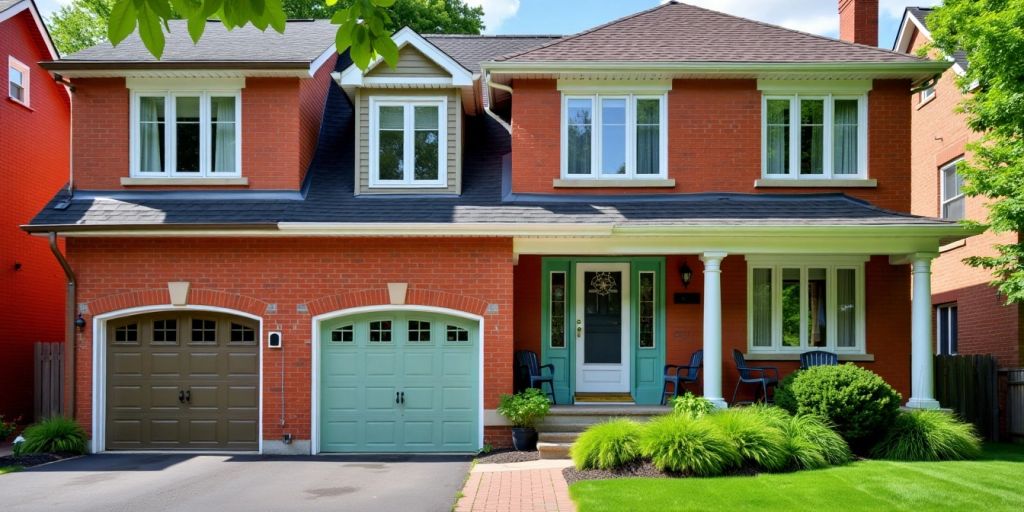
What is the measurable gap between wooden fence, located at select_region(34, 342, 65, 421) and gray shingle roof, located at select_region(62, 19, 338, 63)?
16.7 feet

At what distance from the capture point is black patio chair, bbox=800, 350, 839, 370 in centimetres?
1337

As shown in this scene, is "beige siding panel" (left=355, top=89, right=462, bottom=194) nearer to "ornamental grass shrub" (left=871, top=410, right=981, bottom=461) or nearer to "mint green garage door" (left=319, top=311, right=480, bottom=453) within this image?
"mint green garage door" (left=319, top=311, right=480, bottom=453)

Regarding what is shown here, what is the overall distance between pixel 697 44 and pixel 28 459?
1244cm

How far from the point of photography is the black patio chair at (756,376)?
1320 cm

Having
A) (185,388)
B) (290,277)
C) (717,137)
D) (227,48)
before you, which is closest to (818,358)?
(717,137)

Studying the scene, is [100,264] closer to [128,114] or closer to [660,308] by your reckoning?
[128,114]

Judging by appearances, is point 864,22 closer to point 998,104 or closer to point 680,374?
point 998,104

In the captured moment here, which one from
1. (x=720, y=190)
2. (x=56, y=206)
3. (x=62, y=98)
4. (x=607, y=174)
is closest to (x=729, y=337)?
(x=720, y=190)

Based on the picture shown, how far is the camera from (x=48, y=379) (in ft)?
47.6

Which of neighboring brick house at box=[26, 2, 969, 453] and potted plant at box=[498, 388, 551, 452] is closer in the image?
potted plant at box=[498, 388, 551, 452]

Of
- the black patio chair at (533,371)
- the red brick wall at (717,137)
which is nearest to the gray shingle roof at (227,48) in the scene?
the red brick wall at (717,137)

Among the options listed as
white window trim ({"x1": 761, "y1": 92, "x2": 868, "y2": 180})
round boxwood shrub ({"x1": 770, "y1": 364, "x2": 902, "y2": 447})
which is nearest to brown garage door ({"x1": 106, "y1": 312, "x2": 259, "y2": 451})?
round boxwood shrub ({"x1": 770, "y1": 364, "x2": 902, "y2": 447})

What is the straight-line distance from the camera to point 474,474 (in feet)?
35.7

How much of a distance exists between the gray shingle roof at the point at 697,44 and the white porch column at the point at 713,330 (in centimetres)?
348
